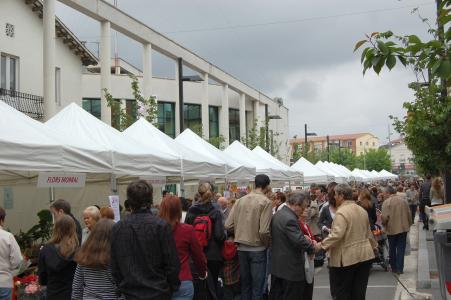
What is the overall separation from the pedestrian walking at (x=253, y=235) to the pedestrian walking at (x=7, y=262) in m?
3.04

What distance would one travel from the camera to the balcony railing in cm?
2009

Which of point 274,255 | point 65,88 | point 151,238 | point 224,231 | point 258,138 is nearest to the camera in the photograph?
point 151,238

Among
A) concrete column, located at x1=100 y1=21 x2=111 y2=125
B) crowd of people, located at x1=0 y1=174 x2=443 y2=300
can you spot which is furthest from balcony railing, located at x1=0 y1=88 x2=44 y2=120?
crowd of people, located at x1=0 y1=174 x2=443 y2=300

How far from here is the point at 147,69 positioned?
1188 inches

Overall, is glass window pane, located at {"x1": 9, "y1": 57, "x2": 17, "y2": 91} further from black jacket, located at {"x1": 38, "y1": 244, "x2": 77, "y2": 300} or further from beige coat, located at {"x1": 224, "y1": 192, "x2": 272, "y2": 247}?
black jacket, located at {"x1": 38, "y1": 244, "x2": 77, "y2": 300}

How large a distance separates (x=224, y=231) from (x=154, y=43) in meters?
24.6

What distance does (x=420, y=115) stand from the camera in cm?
1301

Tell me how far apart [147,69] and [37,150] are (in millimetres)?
23134

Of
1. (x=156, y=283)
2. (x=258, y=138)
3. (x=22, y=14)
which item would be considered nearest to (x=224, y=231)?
(x=156, y=283)

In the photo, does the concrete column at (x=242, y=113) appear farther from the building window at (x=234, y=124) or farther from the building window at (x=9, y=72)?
the building window at (x=9, y=72)

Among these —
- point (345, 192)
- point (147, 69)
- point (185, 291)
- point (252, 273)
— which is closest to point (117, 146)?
point (252, 273)

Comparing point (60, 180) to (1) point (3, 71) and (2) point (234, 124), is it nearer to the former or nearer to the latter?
(1) point (3, 71)

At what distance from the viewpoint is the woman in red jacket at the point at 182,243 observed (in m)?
5.76

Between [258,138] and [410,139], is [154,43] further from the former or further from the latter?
[410,139]
